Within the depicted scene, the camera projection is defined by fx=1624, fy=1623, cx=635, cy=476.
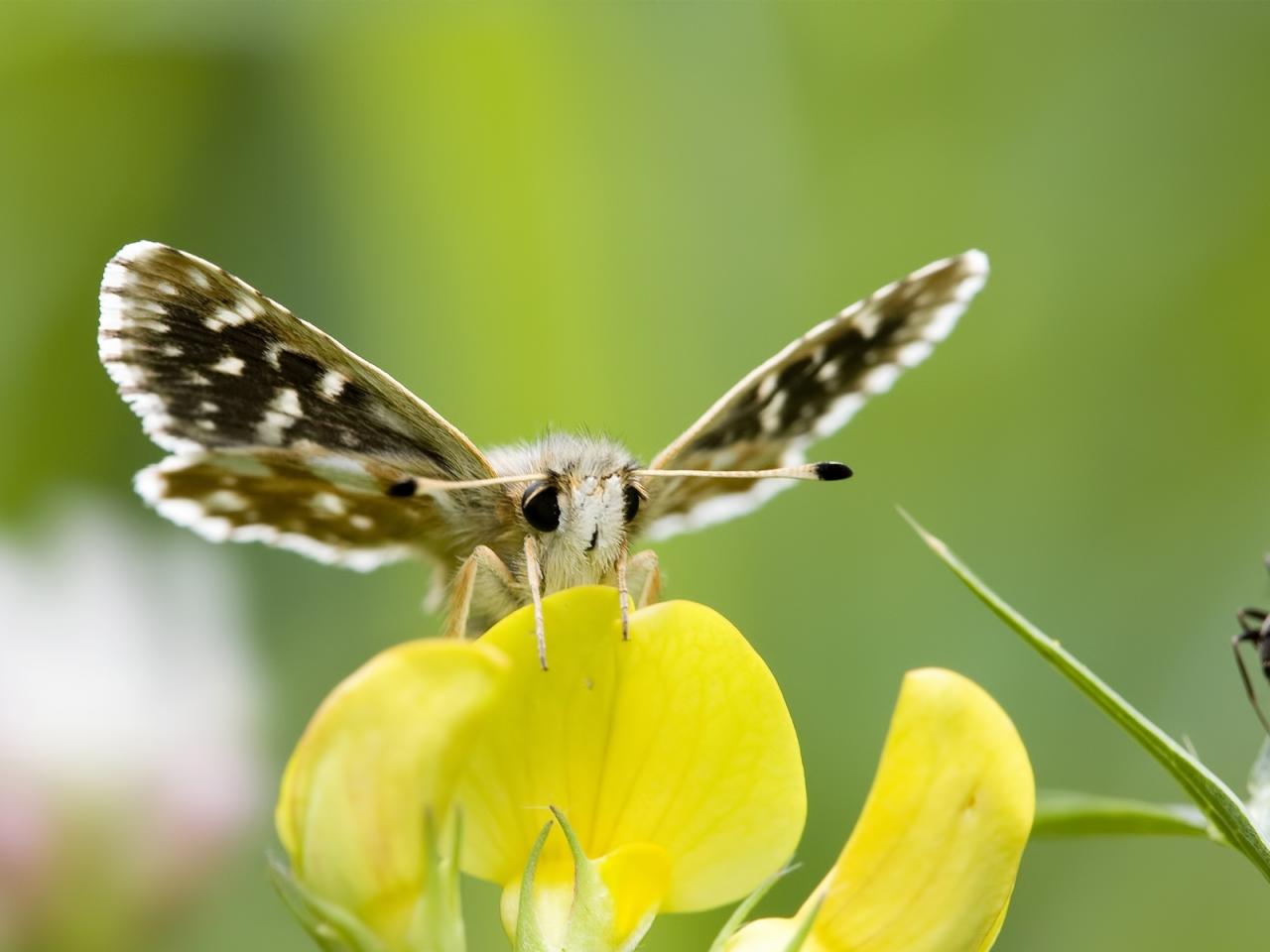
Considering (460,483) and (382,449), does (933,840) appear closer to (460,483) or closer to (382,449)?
(460,483)

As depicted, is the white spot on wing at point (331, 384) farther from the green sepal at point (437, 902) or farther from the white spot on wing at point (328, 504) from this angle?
the green sepal at point (437, 902)

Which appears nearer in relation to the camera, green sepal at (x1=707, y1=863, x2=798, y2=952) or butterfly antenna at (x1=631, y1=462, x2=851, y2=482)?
green sepal at (x1=707, y1=863, x2=798, y2=952)

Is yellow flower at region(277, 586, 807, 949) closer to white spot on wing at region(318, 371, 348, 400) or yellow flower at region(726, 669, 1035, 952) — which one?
yellow flower at region(726, 669, 1035, 952)

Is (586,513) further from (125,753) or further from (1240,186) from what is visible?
(1240,186)

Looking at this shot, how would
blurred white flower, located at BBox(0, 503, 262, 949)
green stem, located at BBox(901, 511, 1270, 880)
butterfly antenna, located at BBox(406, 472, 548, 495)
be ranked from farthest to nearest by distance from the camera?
blurred white flower, located at BBox(0, 503, 262, 949) → butterfly antenna, located at BBox(406, 472, 548, 495) → green stem, located at BBox(901, 511, 1270, 880)

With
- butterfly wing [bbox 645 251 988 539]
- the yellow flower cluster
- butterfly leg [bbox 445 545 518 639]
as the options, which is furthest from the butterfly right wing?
the yellow flower cluster

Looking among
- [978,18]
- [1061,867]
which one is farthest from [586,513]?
[978,18]
